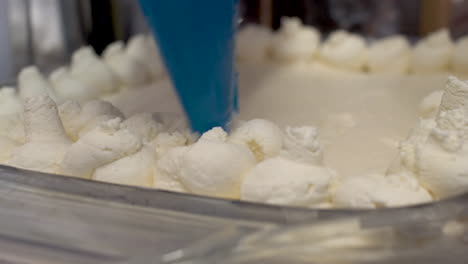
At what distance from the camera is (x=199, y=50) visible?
1.99 ft

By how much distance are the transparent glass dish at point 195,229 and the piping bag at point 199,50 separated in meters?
0.19

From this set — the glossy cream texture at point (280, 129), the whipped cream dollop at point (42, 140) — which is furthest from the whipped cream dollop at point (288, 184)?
the whipped cream dollop at point (42, 140)

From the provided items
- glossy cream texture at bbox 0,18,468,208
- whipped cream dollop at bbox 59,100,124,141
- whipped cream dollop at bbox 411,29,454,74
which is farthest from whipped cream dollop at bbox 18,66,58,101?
whipped cream dollop at bbox 411,29,454,74

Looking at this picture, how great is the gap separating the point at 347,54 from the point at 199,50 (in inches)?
21.9

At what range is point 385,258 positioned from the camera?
16.5 inches

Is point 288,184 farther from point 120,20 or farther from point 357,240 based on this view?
point 120,20

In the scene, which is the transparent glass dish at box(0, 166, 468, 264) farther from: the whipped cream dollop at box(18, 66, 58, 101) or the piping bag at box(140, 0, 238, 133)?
the whipped cream dollop at box(18, 66, 58, 101)

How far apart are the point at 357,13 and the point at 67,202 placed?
1163 mm

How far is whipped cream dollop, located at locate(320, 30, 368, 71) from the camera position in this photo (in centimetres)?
110

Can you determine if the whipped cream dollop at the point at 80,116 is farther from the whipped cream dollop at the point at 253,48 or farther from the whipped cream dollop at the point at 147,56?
the whipped cream dollop at the point at 253,48

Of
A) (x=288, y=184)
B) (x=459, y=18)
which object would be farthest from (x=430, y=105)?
(x=459, y=18)

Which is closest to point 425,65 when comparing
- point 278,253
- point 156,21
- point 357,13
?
point 357,13

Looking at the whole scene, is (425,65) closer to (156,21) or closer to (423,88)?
(423,88)

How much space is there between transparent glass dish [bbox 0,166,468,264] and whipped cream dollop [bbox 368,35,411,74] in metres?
0.68
